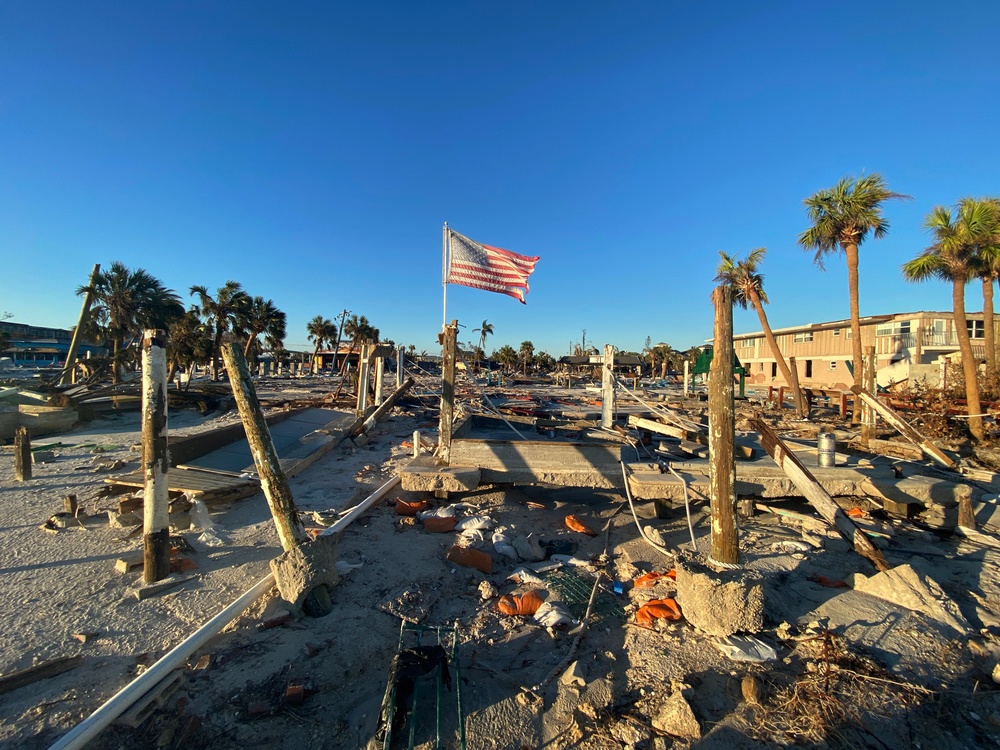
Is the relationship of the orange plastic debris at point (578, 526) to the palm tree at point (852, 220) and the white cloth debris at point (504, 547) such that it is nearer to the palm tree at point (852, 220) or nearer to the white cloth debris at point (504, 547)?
the white cloth debris at point (504, 547)

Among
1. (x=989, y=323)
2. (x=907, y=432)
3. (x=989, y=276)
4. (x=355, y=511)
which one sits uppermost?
(x=989, y=276)

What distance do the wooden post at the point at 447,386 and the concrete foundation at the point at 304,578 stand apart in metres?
3.33

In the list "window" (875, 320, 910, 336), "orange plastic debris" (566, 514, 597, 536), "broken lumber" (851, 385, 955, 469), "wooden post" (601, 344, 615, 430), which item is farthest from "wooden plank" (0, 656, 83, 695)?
"window" (875, 320, 910, 336)

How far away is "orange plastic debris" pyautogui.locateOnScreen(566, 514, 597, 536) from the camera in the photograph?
6754 mm

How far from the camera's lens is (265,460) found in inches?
181

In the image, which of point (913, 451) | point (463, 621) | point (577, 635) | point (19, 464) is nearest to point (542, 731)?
point (577, 635)

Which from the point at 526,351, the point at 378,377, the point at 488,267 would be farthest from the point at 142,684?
the point at 526,351

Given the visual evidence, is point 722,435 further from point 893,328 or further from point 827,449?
point 893,328

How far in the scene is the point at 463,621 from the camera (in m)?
4.29

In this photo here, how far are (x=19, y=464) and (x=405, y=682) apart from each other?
10609 millimetres

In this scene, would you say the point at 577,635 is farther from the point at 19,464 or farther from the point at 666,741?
the point at 19,464

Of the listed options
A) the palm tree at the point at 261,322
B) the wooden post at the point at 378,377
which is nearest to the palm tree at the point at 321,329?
the palm tree at the point at 261,322

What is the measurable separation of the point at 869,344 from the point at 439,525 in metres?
31.0

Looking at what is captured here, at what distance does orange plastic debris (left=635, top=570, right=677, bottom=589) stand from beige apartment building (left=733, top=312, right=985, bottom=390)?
2256cm
